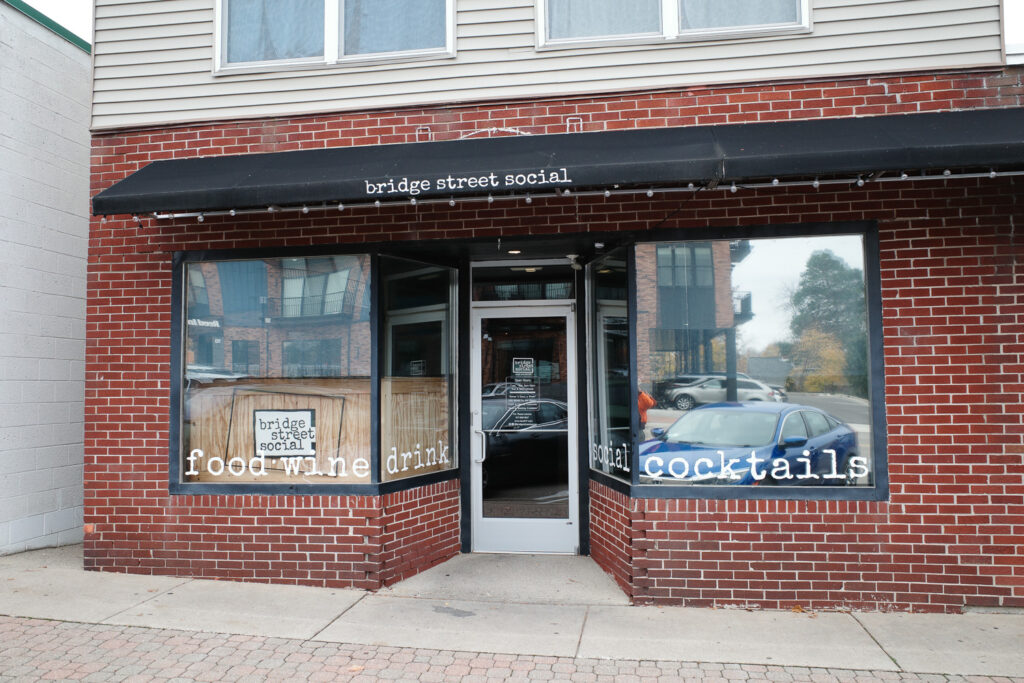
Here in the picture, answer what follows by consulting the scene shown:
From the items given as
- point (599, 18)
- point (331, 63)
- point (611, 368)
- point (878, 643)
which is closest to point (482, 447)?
point (611, 368)

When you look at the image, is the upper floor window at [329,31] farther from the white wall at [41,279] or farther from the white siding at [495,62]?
the white wall at [41,279]

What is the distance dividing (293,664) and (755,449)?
3.53m

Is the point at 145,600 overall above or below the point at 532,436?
below

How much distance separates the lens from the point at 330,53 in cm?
624

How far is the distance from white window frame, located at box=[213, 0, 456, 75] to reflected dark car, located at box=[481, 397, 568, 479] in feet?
10.2

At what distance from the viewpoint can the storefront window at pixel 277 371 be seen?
6164 mm

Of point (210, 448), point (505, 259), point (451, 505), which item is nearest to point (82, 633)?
point (210, 448)

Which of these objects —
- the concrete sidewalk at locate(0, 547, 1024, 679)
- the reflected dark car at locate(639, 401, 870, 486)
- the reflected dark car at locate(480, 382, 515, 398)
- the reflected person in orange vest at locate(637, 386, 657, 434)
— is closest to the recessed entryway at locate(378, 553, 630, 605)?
the concrete sidewalk at locate(0, 547, 1024, 679)

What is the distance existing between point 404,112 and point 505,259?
1555 millimetres

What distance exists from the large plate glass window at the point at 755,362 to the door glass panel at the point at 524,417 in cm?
124

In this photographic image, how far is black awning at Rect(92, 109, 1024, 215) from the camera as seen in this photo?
474 centimetres

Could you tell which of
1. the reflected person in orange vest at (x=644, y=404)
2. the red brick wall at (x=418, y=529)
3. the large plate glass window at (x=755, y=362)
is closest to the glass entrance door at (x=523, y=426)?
the red brick wall at (x=418, y=529)

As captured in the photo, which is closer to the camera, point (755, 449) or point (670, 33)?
point (755, 449)

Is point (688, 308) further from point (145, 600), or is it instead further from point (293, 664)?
point (145, 600)
